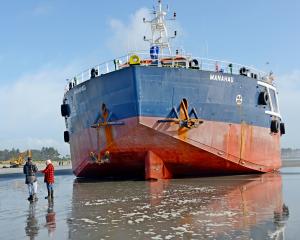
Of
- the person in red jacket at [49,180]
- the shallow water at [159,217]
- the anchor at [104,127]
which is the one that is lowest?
the shallow water at [159,217]

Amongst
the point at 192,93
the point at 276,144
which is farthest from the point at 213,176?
the point at 276,144

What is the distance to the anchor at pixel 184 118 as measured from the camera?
754 inches

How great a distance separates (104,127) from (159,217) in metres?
11.7

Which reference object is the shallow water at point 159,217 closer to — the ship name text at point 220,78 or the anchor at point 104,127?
the anchor at point 104,127

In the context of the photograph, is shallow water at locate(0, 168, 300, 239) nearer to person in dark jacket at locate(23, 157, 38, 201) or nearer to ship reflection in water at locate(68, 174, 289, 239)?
ship reflection in water at locate(68, 174, 289, 239)

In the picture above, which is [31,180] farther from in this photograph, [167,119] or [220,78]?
[220,78]

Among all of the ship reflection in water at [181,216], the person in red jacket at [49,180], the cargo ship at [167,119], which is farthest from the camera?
the cargo ship at [167,119]

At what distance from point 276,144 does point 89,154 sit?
42.8 ft

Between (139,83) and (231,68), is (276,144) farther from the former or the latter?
(139,83)

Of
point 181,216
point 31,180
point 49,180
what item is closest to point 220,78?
point 49,180

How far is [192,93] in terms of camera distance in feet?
64.9

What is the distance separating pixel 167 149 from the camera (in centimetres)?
1931

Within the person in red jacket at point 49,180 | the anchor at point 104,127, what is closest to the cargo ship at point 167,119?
the anchor at point 104,127

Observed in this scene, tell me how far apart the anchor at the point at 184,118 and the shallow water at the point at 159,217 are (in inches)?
242
